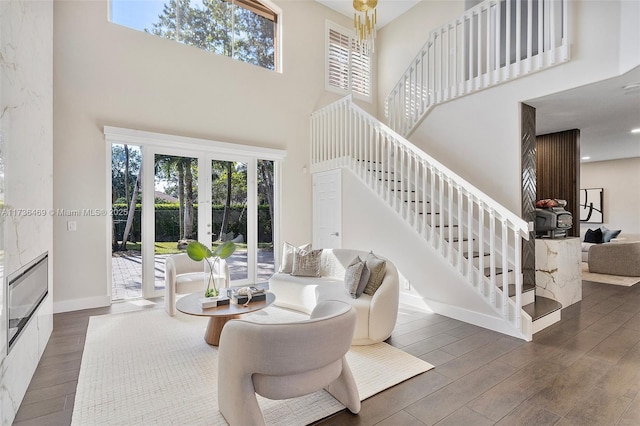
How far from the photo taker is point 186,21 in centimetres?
526

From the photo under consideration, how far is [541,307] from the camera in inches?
149

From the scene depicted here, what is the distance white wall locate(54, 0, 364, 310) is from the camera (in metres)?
4.18

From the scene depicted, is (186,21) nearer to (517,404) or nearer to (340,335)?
(340,335)

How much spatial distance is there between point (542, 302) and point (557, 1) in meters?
3.68

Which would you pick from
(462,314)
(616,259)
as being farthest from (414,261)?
(616,259)

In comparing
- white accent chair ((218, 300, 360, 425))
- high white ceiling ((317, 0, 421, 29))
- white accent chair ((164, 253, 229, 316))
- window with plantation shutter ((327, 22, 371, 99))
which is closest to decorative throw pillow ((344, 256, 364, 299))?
white accent chair ((218, 300, 360, 425))

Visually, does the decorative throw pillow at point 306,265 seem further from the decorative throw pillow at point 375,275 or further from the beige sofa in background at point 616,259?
the beige sofa in background at point 616,259

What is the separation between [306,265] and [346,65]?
4.84 meters

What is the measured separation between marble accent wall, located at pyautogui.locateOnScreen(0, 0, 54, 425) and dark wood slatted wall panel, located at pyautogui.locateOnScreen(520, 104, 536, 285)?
202 inches

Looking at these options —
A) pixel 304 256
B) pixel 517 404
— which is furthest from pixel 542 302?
pixel 304 256

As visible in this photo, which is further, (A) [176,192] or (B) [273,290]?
(A) [176,192]

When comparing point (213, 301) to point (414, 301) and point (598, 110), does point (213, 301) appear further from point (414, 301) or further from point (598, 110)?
point (598, 110)

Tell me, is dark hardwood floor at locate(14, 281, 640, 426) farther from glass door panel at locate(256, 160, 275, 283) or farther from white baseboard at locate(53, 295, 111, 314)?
glass door panel at locate(256, 160, 275, 283)

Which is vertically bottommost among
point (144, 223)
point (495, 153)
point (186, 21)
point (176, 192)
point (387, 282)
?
A: point (387, 282)
